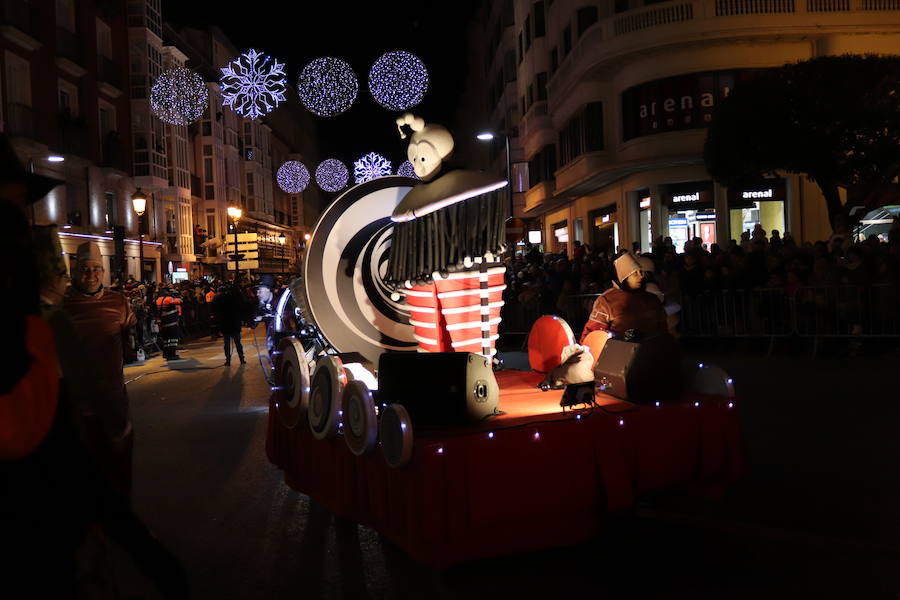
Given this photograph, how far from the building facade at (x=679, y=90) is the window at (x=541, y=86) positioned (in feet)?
17.5

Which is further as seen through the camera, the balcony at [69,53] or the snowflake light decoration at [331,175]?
the balcony at [69,53]

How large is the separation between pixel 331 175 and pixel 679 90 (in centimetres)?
1143

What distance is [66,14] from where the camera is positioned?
33.0 m

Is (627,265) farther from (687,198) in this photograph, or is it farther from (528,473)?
(687,198)

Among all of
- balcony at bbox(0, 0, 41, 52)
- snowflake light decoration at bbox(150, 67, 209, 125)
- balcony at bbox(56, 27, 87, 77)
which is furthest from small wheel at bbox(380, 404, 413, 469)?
balcony at bbox(56, 27, 87, 77)

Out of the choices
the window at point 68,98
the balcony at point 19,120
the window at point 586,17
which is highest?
the window at point 586,17

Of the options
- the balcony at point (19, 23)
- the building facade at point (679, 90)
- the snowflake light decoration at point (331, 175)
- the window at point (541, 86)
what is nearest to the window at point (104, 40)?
the balcony at point (19, 23)

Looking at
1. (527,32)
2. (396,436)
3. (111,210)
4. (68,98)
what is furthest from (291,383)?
(111,210)

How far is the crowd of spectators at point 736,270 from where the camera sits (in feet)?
42.0

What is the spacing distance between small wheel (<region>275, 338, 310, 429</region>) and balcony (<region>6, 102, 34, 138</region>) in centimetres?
2605

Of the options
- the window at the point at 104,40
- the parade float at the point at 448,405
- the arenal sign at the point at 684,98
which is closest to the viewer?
the parade float at the point at 448,405

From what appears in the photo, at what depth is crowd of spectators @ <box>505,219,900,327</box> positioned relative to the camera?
12.8m

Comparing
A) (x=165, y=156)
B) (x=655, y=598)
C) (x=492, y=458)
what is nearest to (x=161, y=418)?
(x=492, y=458)

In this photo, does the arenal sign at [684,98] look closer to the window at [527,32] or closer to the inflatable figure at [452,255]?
the window at [527,32]
